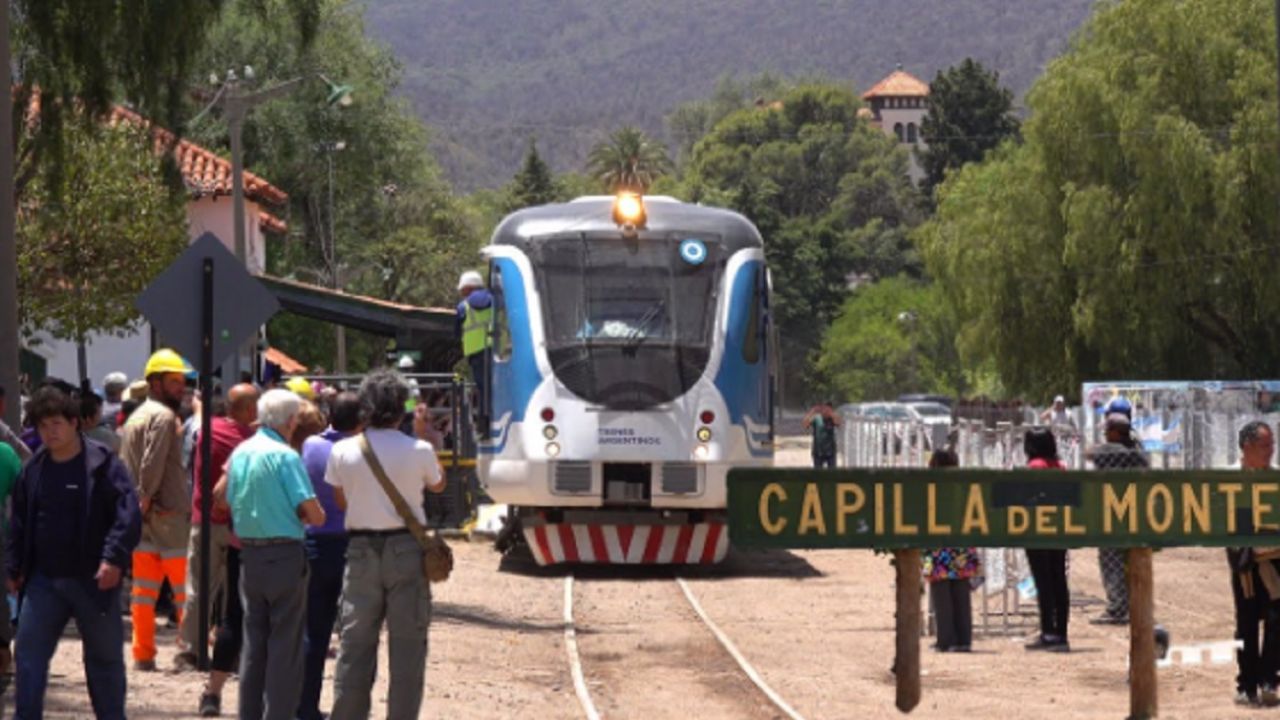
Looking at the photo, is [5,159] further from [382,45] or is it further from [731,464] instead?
[382,45]

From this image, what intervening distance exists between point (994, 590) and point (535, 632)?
376cm

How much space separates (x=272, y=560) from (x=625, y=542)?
13588mm

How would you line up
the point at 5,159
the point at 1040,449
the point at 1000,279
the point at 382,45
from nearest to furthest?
the point at 5,159 < the point at 1040,449 < the point at 1000,279 < the point at 382,45

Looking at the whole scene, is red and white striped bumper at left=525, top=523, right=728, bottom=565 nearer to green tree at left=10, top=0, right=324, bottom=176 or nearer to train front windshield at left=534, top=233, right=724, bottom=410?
train front windshield at left=534, top=233, right=724, bottom=410

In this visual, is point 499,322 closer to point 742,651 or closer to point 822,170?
point 742,651

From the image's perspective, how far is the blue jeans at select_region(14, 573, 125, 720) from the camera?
38.9 ft

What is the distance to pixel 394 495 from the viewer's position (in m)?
11.8

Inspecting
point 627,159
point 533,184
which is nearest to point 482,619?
point 533,184

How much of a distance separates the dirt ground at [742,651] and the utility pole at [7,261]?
182 centimetres

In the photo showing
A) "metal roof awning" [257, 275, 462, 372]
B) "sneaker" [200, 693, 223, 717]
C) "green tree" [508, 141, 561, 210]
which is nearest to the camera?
"sneaker" [200, 693, 223, 717]

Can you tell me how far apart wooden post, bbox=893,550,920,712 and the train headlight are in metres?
12.6

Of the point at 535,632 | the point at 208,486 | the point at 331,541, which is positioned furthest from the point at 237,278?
the point at 535,632

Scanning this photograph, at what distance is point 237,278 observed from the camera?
15305 mm

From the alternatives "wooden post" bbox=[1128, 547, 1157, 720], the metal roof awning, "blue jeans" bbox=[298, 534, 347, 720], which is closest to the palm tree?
the metal roof awning
